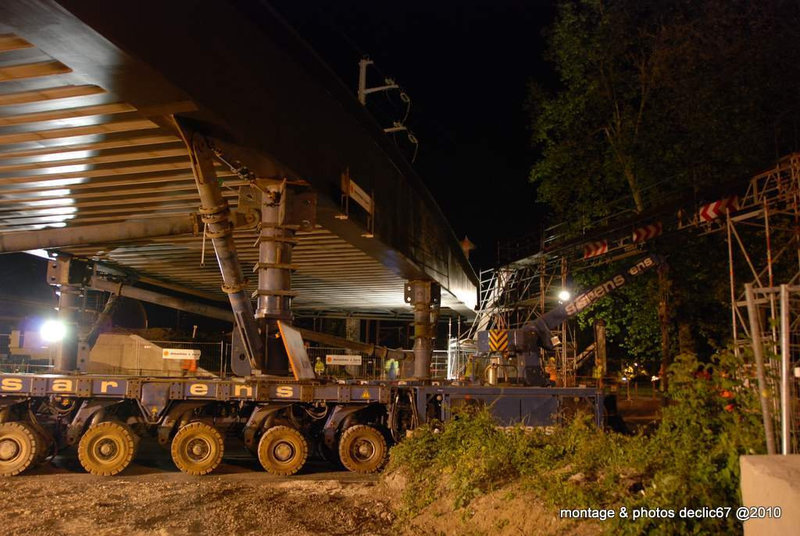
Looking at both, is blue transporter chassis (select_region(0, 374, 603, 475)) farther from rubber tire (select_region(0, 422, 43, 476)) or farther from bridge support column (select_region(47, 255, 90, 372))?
bridge support column (select_region(47, 255, 90, 372))

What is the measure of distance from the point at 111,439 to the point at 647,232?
15.4 m

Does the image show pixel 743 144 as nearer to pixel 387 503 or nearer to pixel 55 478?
pixel 387 503

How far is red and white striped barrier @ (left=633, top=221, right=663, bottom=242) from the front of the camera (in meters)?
19.4

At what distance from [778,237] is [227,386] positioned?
15.0 m

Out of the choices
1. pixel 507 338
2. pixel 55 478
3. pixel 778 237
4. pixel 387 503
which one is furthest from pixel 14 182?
pixel 778 237

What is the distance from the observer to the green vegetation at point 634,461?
520cm

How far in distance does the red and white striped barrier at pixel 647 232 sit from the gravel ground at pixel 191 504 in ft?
40.1

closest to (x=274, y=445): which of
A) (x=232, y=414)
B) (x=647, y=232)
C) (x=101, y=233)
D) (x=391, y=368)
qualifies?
(x=232, y=414)

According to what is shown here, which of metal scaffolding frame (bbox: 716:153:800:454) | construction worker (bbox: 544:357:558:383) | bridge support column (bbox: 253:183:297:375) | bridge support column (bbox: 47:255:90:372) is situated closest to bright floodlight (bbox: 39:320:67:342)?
bridge support column (bbox: 47:255:90:372)

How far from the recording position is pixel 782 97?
19.8 meters

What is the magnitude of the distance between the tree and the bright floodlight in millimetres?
16275

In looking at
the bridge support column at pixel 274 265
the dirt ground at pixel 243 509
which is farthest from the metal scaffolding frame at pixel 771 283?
the bridge support column at pixel 274 265

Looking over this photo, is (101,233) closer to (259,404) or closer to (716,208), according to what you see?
(259,404)

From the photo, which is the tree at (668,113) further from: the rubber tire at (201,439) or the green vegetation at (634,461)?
the rubber tire at (201,439)
